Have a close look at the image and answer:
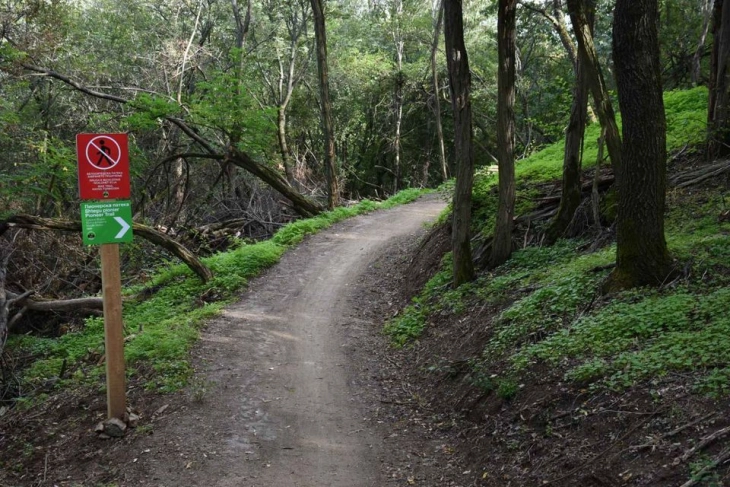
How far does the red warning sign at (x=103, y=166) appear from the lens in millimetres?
6066

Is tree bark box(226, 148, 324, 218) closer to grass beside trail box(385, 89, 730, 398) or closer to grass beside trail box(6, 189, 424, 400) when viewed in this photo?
grass beside trail box(6, 189, 424, 400)

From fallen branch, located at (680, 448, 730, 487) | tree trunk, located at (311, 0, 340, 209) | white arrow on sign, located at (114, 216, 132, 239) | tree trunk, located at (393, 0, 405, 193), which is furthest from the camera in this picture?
tree trunk, located at (393, 0, 405, 193)

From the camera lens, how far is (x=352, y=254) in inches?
577

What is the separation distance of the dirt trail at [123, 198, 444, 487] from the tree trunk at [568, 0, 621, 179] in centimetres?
502

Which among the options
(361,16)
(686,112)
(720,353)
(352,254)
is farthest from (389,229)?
(361,16)

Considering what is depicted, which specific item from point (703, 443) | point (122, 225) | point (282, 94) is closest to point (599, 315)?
point (703, 443)

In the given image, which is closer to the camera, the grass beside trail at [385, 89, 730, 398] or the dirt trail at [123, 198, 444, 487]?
the grass beside trail at [385, 89, 730, 398]

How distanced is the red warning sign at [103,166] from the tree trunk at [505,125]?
5583mm

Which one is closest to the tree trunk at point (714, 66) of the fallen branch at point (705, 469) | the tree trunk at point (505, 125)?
the tree trunk at point (505, 125)

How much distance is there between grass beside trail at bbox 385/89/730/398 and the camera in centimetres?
510

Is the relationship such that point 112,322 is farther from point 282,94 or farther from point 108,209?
point 282,94

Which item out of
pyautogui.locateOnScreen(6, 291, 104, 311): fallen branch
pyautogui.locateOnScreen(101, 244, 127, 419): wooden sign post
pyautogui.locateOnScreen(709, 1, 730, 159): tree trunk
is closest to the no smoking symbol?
pyautogui.locateOnScreen(101, 244, 127, 419): wooden sign post

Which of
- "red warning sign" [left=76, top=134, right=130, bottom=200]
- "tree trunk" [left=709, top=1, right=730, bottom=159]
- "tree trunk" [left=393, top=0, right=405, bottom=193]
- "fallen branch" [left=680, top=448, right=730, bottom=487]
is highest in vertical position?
"tree trunk" [left=393, top=0, right=405, bottom=193]

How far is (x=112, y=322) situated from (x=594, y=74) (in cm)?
731
